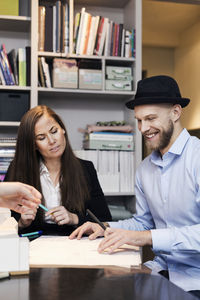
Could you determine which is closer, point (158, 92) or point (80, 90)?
point (158, 92)

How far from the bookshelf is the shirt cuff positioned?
1634 millimetres

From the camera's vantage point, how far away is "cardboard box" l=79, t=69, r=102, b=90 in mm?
3002

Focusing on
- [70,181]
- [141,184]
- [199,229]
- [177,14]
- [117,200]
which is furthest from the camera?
[177,14]

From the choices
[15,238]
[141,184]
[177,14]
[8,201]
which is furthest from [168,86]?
[177,14]

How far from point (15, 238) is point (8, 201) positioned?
29 centimetres

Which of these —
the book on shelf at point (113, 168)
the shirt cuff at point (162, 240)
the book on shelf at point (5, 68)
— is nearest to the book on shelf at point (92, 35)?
the book on shelf at point (5, 68)

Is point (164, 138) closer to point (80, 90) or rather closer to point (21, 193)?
point (21, 193)

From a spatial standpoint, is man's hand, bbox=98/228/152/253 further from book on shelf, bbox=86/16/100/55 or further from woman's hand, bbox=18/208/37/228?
book on shelf, bbox=86/16/100/55

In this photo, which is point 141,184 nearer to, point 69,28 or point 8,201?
point 8,201

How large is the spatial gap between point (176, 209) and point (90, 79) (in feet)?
5.48

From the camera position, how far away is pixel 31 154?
7.22 feet

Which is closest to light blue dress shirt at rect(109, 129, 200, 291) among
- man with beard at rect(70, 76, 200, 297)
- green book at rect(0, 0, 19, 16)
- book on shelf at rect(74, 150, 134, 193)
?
man with beard at rect(70, 76, 200, 297)

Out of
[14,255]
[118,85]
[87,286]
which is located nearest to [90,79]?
[118,85]

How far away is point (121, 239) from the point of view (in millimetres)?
1307
